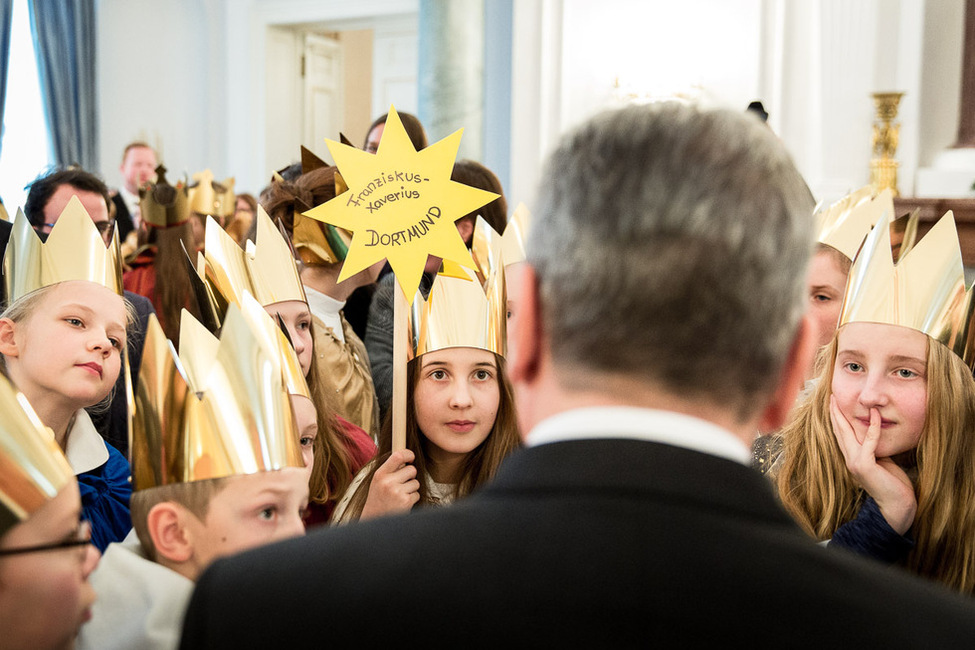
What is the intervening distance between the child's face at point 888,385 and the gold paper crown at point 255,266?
1209 mm

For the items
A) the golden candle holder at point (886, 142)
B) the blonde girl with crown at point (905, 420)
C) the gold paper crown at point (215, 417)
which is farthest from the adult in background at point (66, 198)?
the golden candle holder at point (886, 142)

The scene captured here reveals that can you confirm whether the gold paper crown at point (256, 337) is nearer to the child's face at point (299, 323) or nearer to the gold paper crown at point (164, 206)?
A: the child's face at point (299, 323)

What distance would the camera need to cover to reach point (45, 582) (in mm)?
957

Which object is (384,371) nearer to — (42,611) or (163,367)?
(163,367)

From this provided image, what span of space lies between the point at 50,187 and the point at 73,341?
55.8 inches

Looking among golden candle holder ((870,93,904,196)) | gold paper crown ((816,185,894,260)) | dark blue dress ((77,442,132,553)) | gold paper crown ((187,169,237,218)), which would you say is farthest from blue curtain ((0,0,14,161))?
gold paper crown ((816,185,894,260))

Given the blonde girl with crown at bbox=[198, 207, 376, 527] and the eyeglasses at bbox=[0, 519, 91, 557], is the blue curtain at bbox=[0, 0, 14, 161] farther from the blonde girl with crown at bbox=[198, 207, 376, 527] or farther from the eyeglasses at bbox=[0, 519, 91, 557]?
the eyeglasses at bbox=[0, 519, 91, 557]

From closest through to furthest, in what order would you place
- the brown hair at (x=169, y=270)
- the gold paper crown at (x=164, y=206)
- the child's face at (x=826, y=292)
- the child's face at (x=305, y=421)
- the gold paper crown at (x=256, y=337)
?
the gold paper crown at (x=256, y=337) → the child's face at (x=305, y=421) → the child's face at (x=826, y=292) → the brown hair at (x=169, y=270) → the gold paper crown at (x=164, y=206)

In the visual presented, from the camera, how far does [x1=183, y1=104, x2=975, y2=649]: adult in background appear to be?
2.10 feet

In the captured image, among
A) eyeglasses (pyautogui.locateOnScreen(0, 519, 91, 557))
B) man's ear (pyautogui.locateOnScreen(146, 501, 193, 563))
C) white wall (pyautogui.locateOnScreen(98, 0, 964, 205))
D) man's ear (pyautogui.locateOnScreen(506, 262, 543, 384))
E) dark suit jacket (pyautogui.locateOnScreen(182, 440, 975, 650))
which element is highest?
white wall (pyautogui.locateOnScreen(98, 0, 964, 205))

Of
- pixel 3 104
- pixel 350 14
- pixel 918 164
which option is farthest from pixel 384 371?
pixel 350 14

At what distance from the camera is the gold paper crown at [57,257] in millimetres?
1933

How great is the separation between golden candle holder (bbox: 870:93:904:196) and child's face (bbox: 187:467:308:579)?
4973 mm

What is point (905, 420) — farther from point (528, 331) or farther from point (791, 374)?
point (528, 331)
